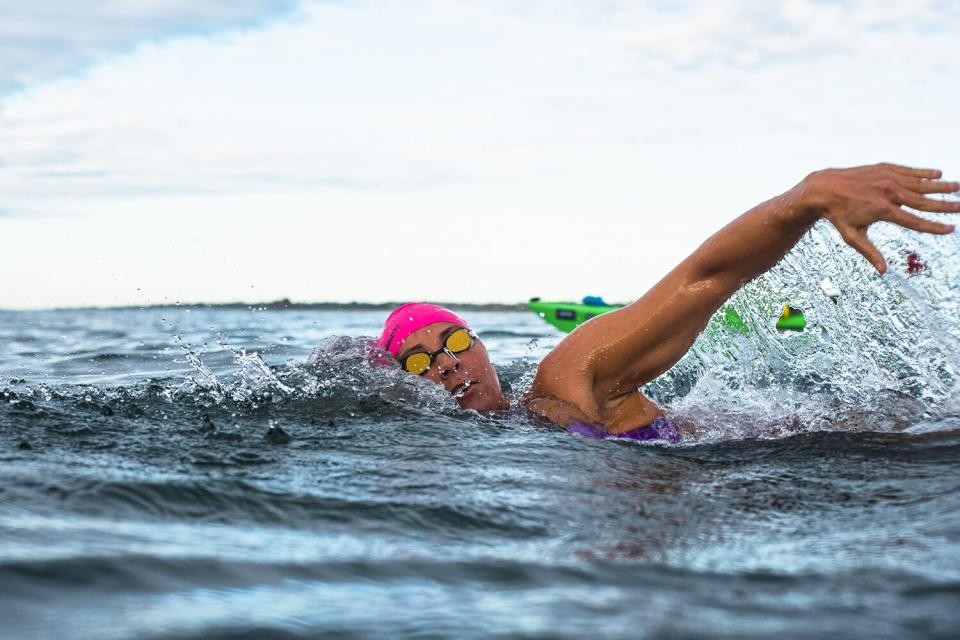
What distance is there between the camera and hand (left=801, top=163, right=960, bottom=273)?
3354 mm

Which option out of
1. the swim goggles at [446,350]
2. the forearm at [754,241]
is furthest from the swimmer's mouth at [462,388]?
the forearm at [754,241]


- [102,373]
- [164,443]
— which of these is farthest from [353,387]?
[102,373]

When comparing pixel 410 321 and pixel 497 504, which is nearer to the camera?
pixel 497 504

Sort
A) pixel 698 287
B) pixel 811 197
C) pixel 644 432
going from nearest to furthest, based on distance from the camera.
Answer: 1. pixel 811 197
2. pixel 698 287
3. pixel 644 432

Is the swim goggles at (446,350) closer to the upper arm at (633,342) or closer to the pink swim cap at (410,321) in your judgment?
the pink swim cap at (410,321)

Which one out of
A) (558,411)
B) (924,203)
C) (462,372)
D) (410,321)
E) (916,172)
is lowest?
(558,411)

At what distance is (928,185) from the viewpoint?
3393 mm

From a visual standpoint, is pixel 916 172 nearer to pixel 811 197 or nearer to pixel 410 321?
pixel 811 197

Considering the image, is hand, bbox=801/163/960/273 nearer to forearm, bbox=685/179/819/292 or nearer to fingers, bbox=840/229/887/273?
fingers, bbox=840/229/887/273

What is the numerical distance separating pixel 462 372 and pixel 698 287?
1.20 m

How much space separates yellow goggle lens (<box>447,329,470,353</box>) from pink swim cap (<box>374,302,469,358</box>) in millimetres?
90

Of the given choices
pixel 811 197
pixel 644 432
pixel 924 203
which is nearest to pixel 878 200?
pixel 924 203

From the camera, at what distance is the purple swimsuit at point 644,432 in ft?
14.2

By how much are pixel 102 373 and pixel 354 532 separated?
593cm
